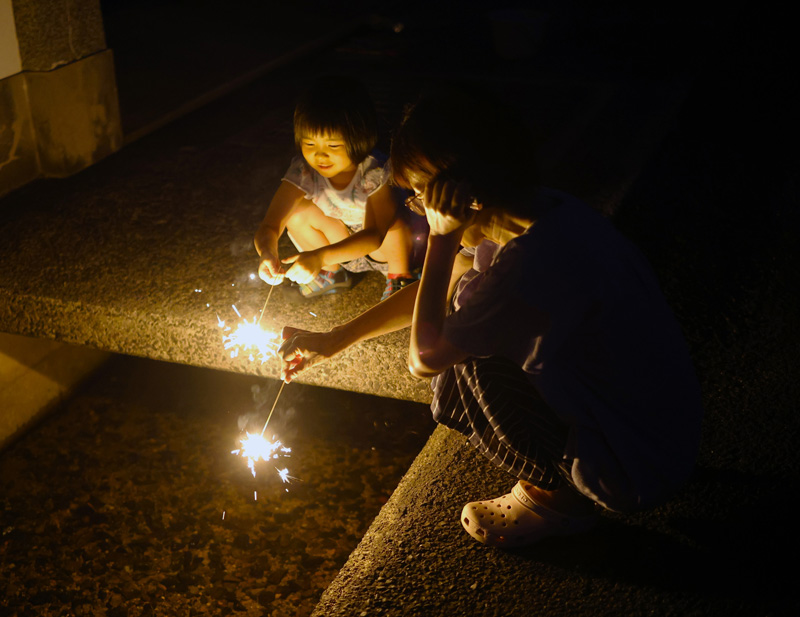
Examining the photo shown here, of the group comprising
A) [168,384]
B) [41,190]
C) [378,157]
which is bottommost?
[168,384]

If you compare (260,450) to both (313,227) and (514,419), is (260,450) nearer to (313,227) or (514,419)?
(313,227)

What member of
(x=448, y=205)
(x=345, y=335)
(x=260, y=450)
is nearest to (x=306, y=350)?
(x=345, y=335)

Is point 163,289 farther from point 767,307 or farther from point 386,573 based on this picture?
point 767,307

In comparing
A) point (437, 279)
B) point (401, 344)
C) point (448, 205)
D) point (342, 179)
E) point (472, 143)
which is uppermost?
point (472, 143)

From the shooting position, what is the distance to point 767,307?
373 cm

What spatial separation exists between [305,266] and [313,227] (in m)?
0.37

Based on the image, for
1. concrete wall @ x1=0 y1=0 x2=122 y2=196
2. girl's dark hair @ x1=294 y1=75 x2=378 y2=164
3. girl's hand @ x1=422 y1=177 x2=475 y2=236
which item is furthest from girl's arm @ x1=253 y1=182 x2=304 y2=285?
concrete wall @ x1=0 y1=0 x2=122 y2=196

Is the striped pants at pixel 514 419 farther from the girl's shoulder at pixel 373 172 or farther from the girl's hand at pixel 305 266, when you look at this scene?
the girl's shoulder at pixel 373 172

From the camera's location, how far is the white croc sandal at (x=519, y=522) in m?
2.43

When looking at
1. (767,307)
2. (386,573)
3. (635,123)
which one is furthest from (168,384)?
(635,123)

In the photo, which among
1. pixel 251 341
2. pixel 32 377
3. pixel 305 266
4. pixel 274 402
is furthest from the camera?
pixel 274 402

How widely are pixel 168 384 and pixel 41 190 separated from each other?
1.48 metres

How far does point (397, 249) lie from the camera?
11.1 ft

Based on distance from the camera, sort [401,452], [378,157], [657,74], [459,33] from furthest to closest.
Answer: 1. [459,33]
2. [657,74]
3. [401,452]
4. [378,157]
